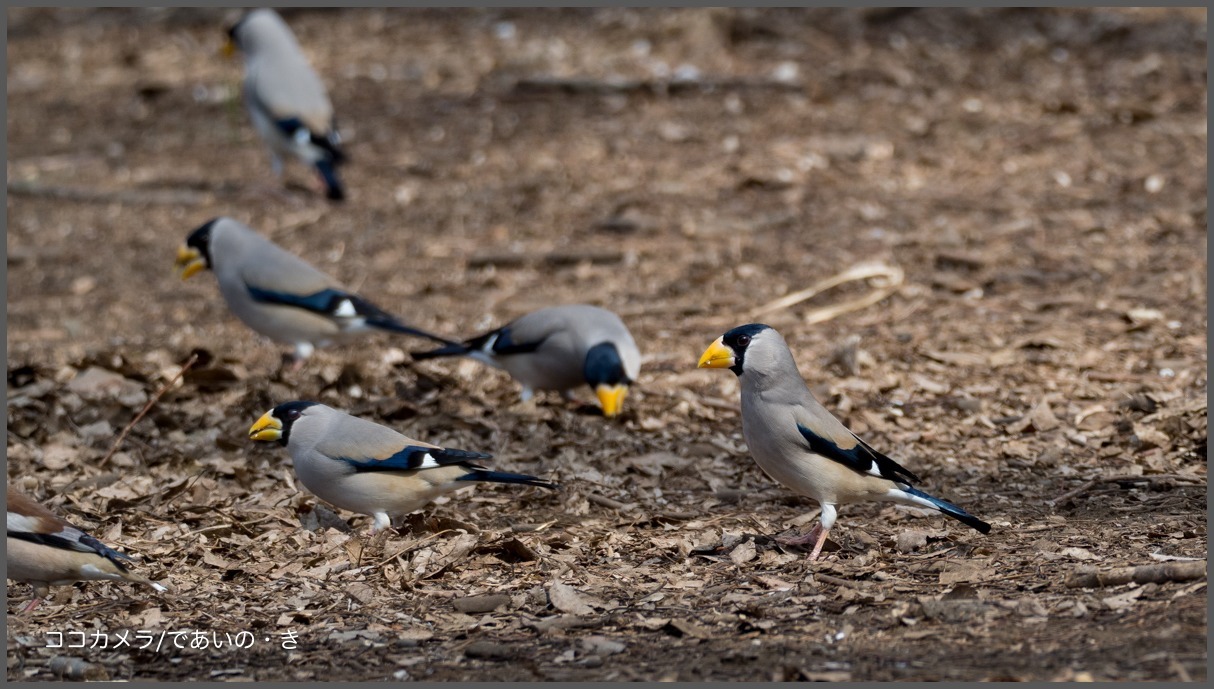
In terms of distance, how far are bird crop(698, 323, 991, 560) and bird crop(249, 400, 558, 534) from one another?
3.22ft

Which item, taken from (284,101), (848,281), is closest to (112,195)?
(284,101)

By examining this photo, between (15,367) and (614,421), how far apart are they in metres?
3.83

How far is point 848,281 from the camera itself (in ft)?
30.7

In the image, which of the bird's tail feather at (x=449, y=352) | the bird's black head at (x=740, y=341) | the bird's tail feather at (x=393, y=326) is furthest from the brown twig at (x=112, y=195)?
the bird's black head at (x=740, y=341)

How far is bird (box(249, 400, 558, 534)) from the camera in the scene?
6.03m

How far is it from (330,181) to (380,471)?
622 centimetres

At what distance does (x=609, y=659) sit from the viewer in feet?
15.2

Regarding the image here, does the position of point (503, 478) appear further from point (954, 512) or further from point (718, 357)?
point (954, 512)

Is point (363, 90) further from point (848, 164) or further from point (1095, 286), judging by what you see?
point (1095, 286)

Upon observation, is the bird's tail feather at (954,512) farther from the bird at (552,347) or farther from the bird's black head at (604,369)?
the bird at (552,347)

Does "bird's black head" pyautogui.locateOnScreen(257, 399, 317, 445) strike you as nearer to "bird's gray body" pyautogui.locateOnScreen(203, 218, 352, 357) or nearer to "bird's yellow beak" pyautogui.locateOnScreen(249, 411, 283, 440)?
"bird's yellow beak" pyautogui.locateOnScreen(249, 411, 283, 440)

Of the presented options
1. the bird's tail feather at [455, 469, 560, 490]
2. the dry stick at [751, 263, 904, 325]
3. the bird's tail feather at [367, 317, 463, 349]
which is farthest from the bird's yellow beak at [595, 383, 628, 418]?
the dry stick at [751, 263, 904, 325]

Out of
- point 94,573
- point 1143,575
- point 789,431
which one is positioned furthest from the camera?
point 789,431

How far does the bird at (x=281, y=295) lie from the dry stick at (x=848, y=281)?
233 cm
